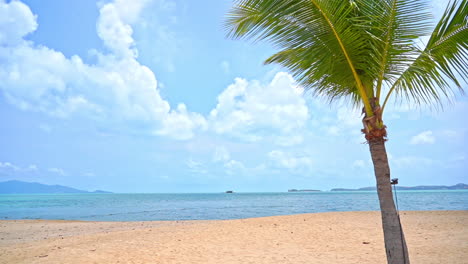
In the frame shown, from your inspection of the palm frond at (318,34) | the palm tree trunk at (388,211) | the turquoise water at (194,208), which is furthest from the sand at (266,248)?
the turquoise water at (194,208)

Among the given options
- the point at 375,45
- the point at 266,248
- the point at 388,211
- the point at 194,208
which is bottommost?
the point at 194,208

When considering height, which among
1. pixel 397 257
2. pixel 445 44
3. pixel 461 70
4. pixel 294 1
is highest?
pixel 294 1

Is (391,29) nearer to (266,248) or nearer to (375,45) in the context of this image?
(375,45)

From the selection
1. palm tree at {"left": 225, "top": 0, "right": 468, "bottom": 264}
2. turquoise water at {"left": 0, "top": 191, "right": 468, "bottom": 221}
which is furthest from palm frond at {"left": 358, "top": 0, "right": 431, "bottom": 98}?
turquoise water at {"left": 0, "top": 191, "right": 468, "bottom": 221}

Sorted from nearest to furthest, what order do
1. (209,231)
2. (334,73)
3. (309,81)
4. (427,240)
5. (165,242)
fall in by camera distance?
(334,73) < (309,81) < (427,240) < (165,242) < (209,231)

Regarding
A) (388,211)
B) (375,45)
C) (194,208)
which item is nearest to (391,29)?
(375,45)

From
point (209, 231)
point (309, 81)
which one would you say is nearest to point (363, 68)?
point (309, 81)

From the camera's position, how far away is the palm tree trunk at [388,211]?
3.42 m

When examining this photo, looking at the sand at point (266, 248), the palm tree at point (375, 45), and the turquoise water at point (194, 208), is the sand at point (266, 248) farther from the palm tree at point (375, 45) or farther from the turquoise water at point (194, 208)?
the turquoise water at point (194, 208)

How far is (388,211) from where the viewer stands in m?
3.48

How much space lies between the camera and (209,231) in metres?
11.6

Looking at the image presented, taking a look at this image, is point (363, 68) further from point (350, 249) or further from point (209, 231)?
point (209, 231)

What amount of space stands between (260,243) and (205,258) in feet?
7.52

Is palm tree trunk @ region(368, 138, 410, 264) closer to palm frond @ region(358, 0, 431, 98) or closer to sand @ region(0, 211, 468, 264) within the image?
palm frond @ region(358, 0, 431, 98)
